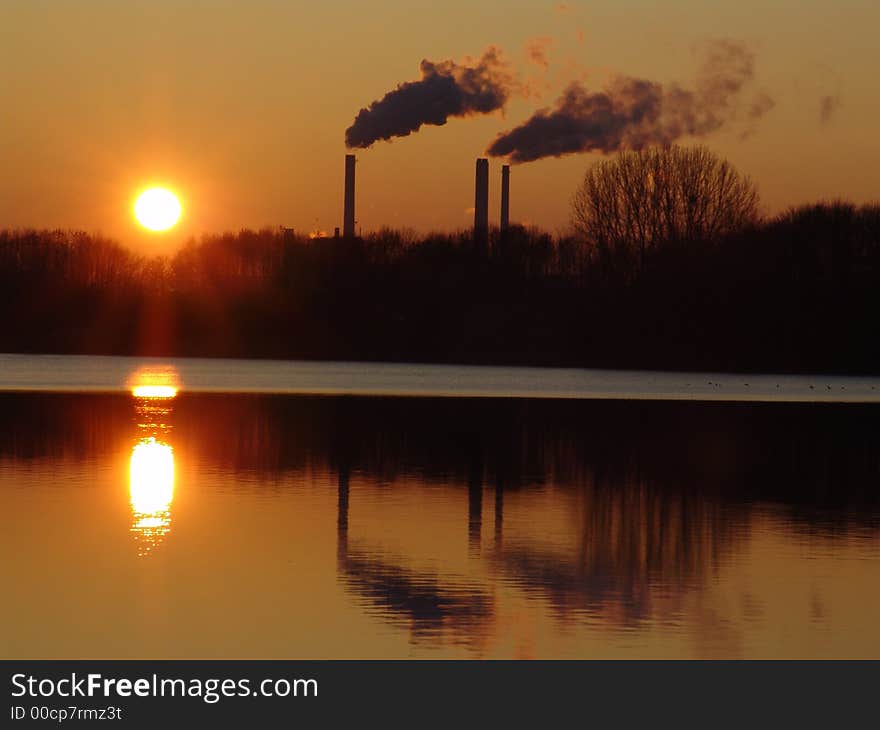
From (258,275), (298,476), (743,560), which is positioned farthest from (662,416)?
(258,275)

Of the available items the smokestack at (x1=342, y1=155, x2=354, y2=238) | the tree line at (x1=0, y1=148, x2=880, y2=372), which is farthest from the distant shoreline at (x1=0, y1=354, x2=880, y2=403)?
the smokestack at (x1=342, y1=155, x2=354, y2=238)

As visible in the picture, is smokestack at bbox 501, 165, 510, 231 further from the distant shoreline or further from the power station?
the distant shoreline

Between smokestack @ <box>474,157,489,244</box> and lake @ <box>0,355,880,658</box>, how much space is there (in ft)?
227

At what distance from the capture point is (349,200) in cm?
10756

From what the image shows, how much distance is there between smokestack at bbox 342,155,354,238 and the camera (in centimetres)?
10447

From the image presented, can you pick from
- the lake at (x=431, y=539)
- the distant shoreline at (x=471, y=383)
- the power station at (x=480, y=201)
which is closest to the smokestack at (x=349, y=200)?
the power station at (x=480, y=201)

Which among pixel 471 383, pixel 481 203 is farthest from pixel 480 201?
pixel 471 383

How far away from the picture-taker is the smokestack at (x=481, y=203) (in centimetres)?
10631

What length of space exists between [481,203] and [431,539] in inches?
3579

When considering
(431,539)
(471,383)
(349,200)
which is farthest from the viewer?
(349,200)

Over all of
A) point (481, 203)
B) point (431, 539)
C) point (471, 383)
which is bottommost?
point (471, 383)

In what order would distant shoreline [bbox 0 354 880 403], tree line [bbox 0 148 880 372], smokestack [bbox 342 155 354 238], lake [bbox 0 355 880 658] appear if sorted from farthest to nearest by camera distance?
smokestack [bbox 342 155 354 238] < tree line [bbox 0 148 880 372] < distant shoreline [bbox 0 354 880 403] < lake [bbox 0 355 880 658]

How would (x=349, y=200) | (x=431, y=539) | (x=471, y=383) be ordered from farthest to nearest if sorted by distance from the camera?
1. (x=349, y=200)
2. (x=471, y=383)
3. (x=431, y=539)

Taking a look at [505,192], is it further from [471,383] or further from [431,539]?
[431,539]
